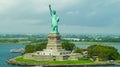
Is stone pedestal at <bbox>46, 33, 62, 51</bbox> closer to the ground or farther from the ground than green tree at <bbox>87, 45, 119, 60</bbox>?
farther from the ground

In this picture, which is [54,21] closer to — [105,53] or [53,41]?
[53,41]

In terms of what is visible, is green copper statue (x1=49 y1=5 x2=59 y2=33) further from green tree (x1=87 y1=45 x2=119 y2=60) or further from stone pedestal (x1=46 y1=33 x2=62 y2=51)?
green tree (x1=87 y1=45 x2=119 y2=60)

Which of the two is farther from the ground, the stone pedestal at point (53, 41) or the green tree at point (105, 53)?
the stone pedestal at point (53, 41)

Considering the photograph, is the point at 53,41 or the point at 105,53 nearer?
the point at 53,41

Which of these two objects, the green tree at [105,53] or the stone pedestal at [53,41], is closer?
the stone pedestal at [53,41]

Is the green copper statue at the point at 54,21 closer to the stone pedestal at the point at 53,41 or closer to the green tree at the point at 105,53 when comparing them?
the stone pedestal at the point at 53,41

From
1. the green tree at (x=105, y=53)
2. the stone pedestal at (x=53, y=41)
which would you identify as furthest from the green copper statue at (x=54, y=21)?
the green tree at (x=105, y=53)

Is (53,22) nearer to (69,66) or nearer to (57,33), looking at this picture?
(57,33)

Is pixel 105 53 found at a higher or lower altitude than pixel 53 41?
lower

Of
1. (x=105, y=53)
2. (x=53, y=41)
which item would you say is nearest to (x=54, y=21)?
(x=53, y=41)

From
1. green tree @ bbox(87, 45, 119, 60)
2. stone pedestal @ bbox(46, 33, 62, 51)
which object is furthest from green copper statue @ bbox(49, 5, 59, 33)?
green tree @ bbox(87, 45, 119, 60)

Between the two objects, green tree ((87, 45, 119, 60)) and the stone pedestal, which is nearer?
the stone pedestal
